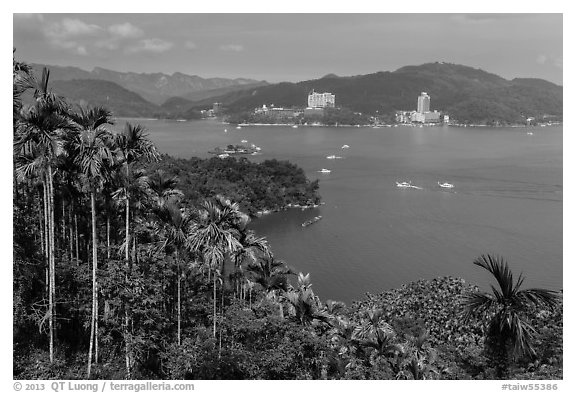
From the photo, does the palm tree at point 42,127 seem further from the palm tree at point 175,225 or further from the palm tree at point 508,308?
the palm tree at point 508,308

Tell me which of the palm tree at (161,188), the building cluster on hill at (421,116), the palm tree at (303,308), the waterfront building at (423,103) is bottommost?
the palm tree at (303,308)

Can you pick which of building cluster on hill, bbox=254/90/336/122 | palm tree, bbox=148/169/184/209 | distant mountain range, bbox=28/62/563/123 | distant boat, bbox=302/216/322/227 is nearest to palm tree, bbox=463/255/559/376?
palm tree, bbox=148/169/184/209

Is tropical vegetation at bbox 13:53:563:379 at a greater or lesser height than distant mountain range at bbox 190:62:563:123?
lesser

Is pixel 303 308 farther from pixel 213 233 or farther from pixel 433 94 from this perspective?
pixel 433 94

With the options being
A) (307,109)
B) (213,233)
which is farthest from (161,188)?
(307,109)

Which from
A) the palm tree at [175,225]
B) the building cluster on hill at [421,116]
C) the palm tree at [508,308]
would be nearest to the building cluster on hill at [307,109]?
the building cluster on hill at [421,116]

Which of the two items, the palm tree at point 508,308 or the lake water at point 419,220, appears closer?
the palm tree at point 508,308

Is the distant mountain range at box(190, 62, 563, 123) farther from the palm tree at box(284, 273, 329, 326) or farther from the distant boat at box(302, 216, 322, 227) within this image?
the palm tree at box(284, 273, 329, 326)
